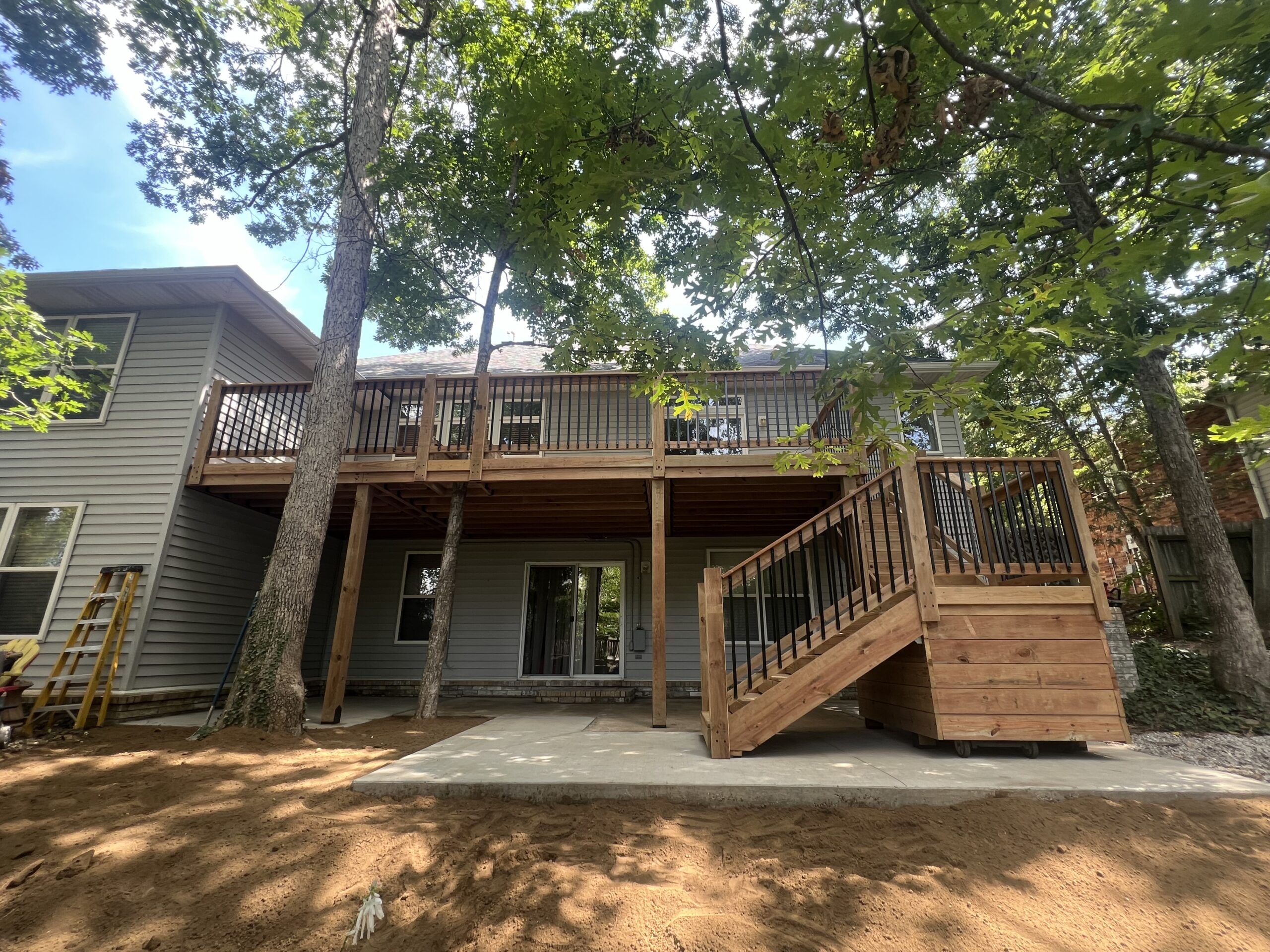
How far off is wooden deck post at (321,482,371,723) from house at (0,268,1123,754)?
0.03 meters

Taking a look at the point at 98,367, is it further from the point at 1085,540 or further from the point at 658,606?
the point at 1085,540

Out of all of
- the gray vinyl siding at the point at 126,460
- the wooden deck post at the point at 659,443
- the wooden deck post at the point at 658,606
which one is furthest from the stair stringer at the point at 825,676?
the gray vinyl siding at the point at 126,460

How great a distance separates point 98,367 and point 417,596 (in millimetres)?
5347

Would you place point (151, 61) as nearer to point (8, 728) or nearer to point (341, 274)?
point (341, 274)

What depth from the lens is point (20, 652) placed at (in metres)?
5.91

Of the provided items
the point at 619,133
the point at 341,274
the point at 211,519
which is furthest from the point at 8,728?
the point at 619,133

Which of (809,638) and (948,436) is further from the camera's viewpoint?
(948,436)

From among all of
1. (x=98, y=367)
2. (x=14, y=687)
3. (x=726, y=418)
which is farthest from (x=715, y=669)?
(x=98, y=367)

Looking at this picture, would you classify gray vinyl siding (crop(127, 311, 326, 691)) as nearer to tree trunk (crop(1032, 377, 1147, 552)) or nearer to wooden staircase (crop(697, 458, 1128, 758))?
wooden staircase (crop(697, 458, 1128, 758))

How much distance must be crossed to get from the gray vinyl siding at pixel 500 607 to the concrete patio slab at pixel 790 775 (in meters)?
4.31

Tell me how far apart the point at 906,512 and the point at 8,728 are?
8124 mm

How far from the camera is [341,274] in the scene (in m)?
6.09

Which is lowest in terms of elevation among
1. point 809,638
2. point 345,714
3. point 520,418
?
point 345,714

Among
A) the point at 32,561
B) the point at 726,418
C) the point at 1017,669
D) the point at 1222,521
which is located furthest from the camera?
the point at 1222,521
